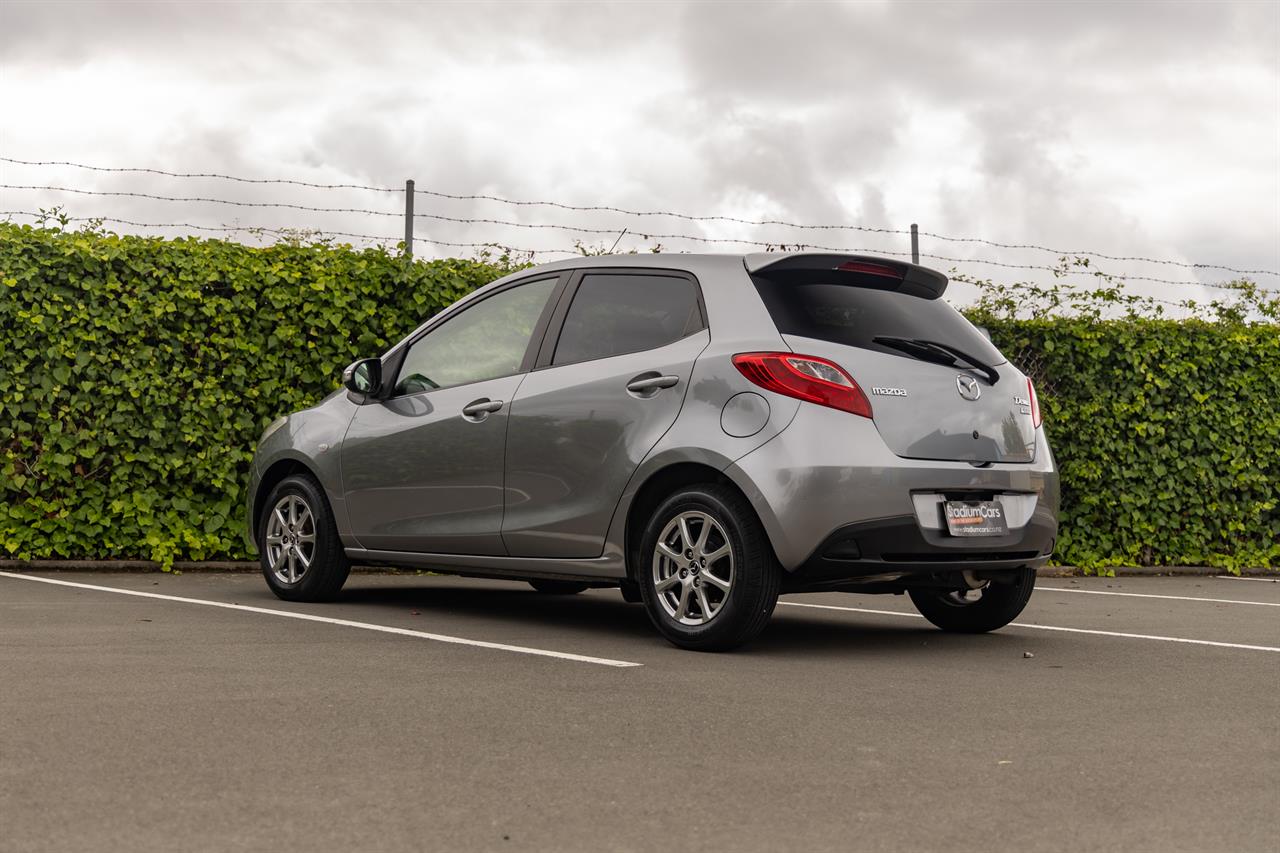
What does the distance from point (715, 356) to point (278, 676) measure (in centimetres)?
225

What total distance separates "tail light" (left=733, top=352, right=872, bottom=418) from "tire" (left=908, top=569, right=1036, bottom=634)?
1.56m

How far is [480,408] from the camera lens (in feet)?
23.7

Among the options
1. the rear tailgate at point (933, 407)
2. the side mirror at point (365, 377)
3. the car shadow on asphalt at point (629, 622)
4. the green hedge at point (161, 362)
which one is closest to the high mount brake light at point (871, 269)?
the rear tailgate at point (933, 407)

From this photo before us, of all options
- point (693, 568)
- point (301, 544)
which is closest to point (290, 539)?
point (301, 544)

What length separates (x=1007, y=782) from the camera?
3812mm

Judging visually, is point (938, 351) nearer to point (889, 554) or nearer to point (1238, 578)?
point (889, 554)

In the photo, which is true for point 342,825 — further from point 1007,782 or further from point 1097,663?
point 1097,663

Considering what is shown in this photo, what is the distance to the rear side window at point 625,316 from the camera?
656cm

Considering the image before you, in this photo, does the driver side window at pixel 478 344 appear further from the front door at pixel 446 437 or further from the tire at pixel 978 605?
the tire at pixel 978 605

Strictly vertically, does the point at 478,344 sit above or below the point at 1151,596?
above

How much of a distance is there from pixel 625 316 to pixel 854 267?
111cm

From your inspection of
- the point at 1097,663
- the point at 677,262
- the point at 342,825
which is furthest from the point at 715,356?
the point at 342,825

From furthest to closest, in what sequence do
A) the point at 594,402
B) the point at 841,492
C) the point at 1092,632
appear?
the point at 1092,632, the point at 594,402, the point at 841,492

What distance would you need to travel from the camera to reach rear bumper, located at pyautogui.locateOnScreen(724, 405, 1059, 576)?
19.2 ft
